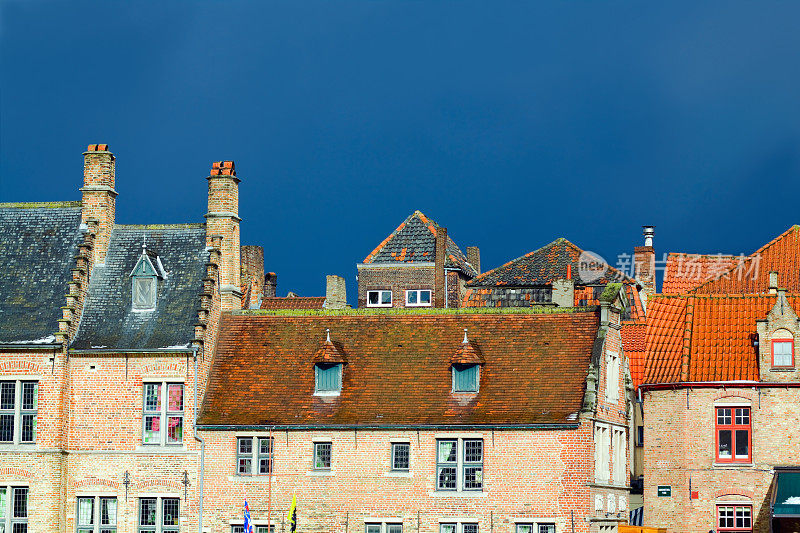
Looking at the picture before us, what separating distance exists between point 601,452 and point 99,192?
2044 cm

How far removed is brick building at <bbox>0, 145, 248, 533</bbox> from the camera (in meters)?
46.6

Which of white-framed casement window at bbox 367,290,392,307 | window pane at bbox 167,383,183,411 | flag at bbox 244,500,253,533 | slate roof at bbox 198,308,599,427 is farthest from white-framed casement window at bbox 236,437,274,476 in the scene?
white-framed casement window at bbox 367,290,392,307

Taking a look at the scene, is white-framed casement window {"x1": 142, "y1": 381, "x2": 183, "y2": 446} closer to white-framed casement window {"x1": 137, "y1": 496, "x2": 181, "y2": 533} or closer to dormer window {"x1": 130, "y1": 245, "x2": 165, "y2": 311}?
white-framed casement window {"x1": 137, "y1": 496, "x2": 181, "y2": 533}

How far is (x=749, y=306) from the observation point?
5150cm

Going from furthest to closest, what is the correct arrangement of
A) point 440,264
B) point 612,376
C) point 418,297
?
point 418,297 < point 440,264 < point 612,376

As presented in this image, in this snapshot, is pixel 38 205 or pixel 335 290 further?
pixel 335 290

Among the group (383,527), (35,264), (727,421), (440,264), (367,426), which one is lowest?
(383,527)

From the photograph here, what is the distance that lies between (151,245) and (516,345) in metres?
14.1

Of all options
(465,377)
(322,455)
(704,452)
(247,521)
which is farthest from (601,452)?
(247,521)

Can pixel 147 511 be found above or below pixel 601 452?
below

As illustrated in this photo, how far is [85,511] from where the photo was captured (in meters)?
47.0

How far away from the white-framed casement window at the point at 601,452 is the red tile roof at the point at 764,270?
14106 millimetres

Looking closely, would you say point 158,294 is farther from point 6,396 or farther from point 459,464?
point 459,464

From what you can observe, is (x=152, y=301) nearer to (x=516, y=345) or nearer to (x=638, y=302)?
(x=516, y=345)
